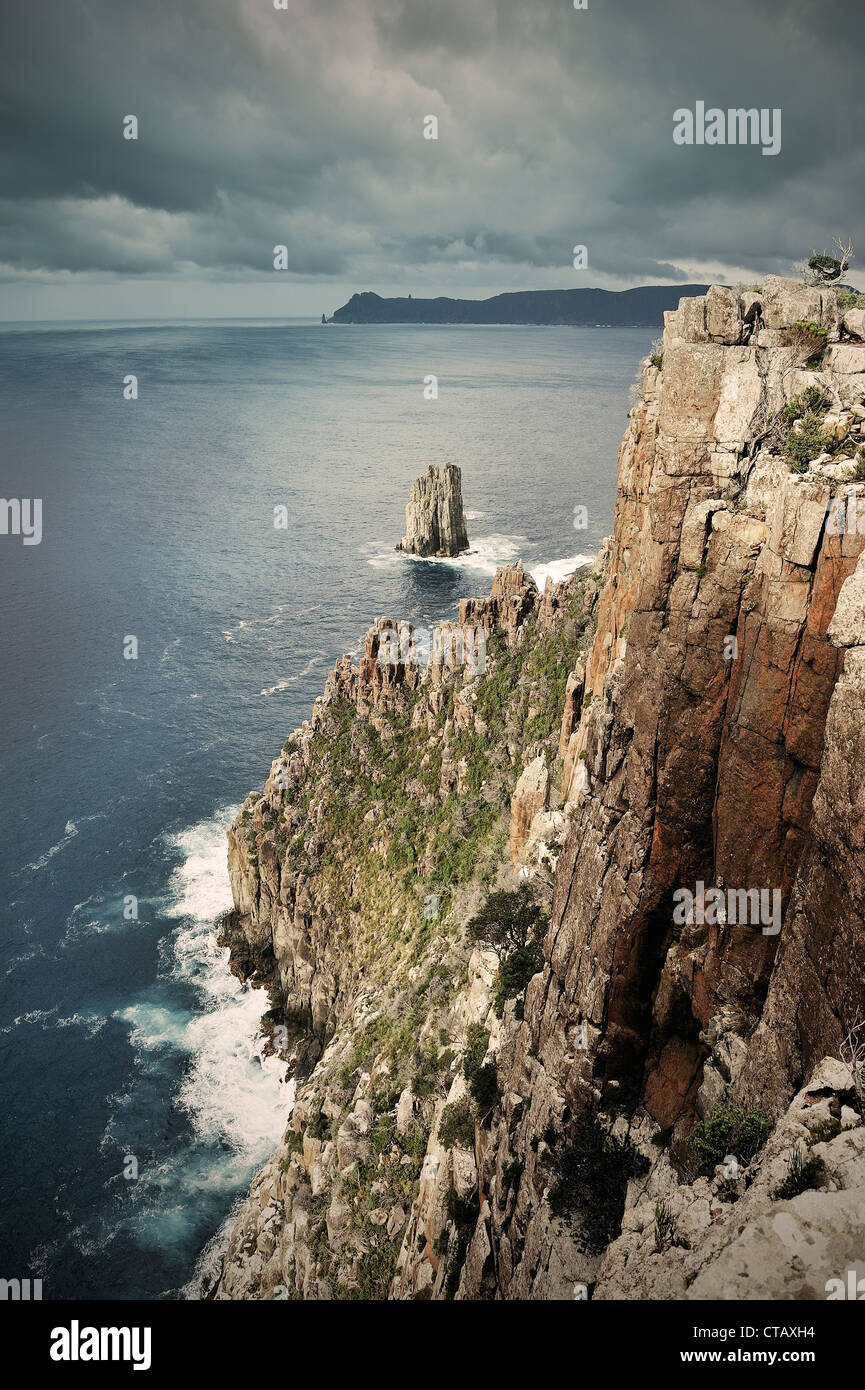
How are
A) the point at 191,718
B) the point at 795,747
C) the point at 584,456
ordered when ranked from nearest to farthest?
the point at 795,747 < the point at 191,718 < the point at 584,456

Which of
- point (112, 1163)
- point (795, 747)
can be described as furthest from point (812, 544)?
point (112, 1163)

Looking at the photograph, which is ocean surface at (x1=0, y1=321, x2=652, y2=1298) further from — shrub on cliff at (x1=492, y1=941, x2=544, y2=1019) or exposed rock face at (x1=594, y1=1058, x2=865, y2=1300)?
exposed rock face at (x1=594, y1=1058, x2=865, y2=1300)

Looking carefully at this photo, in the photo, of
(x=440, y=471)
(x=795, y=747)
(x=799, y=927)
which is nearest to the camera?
(x=799, y=927)

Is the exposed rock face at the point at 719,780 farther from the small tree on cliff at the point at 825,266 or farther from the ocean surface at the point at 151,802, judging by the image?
the ocean surface at the point at 151,802

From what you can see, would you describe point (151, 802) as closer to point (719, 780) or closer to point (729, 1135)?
point (719, 780)

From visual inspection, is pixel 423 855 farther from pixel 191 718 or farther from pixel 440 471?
pixel 440 471

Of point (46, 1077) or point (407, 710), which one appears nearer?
point (46, 1077)

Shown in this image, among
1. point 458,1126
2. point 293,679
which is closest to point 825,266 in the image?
point 458,1126
